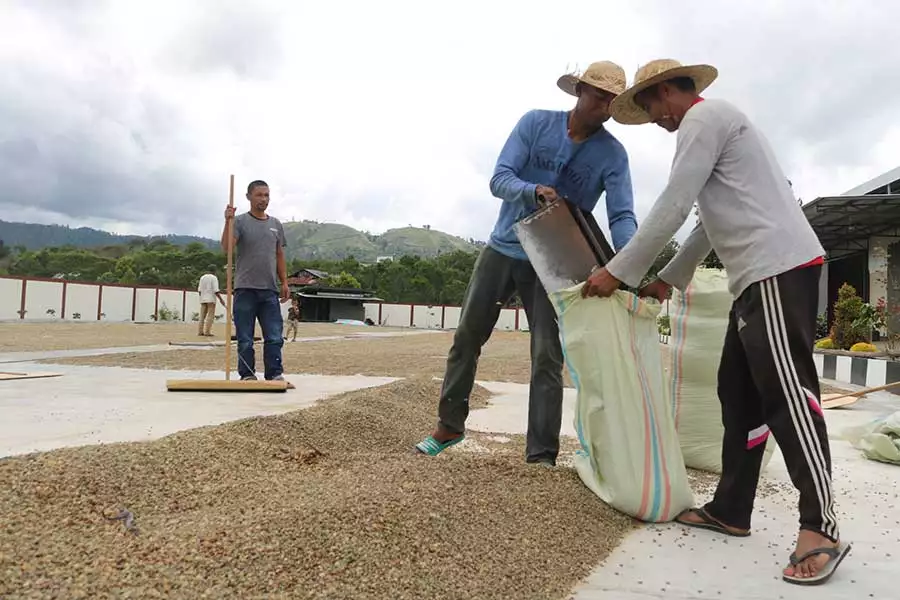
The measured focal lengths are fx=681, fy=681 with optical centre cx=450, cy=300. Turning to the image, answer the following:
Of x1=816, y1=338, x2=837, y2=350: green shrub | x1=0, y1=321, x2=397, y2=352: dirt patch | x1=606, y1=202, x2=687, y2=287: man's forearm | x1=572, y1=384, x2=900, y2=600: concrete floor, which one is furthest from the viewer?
x1=816, y1=338, x2=837, y2=350: green shrub

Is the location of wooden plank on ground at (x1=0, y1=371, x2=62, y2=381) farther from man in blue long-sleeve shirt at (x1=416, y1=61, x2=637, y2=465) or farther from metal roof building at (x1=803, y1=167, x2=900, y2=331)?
metal roof building at (x1=803, y1=167, x2=900, y2=331)

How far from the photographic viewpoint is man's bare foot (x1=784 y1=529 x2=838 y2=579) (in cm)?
181

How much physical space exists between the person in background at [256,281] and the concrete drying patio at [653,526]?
46 cm

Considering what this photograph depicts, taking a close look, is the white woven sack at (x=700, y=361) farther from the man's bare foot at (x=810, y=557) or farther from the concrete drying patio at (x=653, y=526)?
the man's bare foot at (x=810, y=557)

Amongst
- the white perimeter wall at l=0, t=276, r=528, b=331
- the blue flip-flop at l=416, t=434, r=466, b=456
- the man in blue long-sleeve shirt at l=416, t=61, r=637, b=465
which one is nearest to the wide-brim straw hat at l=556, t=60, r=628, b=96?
the man in blue long-sleeve shirt at l=416, t=61, r=637, b=465

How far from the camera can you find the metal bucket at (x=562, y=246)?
8.00ft

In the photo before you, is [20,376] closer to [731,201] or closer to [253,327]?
[253,327]

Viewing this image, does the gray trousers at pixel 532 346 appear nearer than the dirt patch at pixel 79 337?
Yes

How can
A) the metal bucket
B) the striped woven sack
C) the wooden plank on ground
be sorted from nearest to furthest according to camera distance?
the striped woven sack
the metal bucket
the wooden plank on ground

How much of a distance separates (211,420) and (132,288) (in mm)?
32659

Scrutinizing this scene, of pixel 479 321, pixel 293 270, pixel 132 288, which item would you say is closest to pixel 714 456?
pixel 479 321

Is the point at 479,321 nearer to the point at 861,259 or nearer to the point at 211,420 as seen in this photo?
the point at 211,420

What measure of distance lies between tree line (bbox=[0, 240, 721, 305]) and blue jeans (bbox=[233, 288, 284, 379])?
51794 mm

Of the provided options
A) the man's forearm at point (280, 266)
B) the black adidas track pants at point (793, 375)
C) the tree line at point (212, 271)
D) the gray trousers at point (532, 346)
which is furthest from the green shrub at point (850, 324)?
the tree line at point (212, 271)
